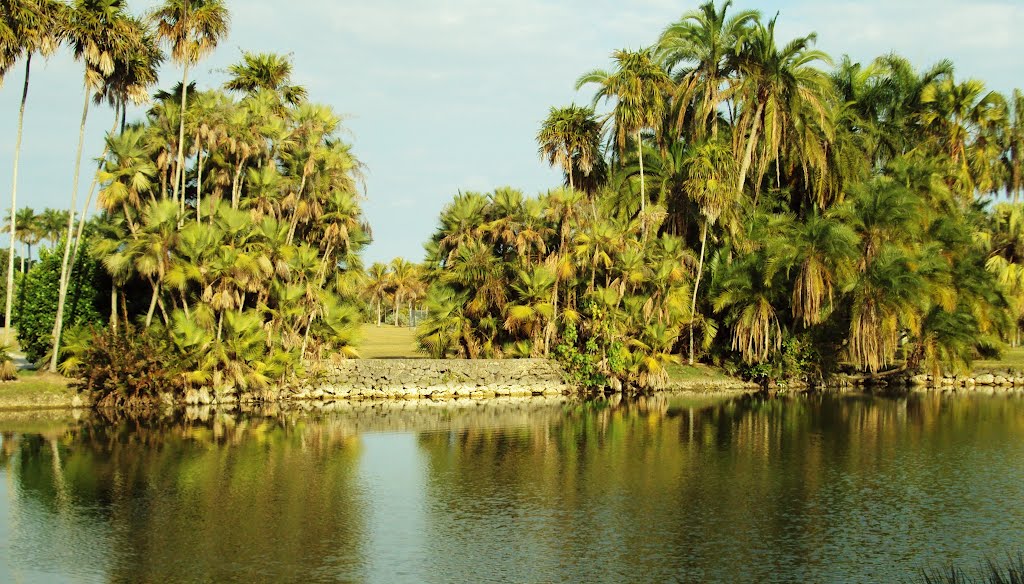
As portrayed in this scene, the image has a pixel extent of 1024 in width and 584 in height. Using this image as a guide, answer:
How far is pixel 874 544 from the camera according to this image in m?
17.6

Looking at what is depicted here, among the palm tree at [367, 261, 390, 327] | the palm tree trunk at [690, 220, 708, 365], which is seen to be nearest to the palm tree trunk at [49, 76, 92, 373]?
the palm tree trunk at [690, 220, 708, 365]

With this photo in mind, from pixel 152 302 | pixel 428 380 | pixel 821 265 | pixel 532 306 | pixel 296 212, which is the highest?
pixel 296 212

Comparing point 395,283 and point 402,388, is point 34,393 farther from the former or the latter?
point 395,283

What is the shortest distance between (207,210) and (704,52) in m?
27.7

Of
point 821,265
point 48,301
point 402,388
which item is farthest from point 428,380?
point 821,265

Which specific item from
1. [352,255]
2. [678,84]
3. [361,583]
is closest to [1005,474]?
[361,583]

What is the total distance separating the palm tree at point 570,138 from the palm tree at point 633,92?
1.35m

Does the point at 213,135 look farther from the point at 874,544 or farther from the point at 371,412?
the point at 874,544

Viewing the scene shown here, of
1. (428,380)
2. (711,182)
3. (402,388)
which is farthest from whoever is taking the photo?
(711,182)

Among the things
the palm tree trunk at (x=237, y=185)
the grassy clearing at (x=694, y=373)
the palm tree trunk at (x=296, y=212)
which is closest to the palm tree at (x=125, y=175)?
the palm tree trunk at (x=237, y=185)

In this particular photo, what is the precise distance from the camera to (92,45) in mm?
38531

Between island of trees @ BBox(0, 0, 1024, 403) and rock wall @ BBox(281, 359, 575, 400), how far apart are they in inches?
39.6

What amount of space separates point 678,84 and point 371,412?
27.0 metres

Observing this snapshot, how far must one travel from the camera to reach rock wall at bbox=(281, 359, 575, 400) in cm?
4322
